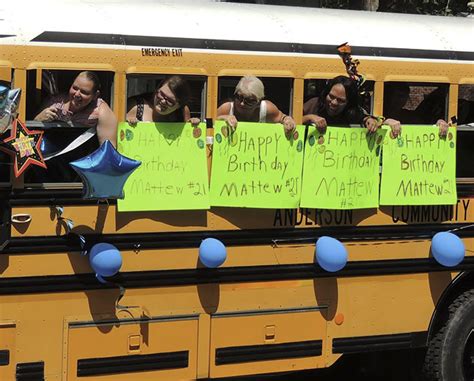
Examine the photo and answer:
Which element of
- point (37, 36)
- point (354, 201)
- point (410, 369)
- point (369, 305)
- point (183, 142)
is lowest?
point (410, 369)

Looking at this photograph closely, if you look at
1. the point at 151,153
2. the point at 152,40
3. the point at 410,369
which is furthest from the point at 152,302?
the point at 410,369

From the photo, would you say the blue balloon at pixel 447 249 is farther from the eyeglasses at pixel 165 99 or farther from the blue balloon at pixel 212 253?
the eyeglasses at pixel 165 99

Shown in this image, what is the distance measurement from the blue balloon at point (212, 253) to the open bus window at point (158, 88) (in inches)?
27.8

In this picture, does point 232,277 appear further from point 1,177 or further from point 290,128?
point 1,177

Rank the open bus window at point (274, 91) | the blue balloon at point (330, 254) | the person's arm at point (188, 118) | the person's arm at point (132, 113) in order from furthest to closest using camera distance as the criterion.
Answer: the blue balloon at point (330, 254) < the open bus window at point (274, 91) < the person's arm at point (188, 118) < the person's arm at point (132, 113)

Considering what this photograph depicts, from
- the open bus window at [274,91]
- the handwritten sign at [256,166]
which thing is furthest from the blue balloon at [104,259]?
the open bus window at [274,91]

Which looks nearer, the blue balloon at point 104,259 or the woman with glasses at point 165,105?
the blue balloon at point 104,259

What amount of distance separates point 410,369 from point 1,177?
314 centimetres

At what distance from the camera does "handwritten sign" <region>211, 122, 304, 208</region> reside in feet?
14.8

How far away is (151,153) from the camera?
4371mm

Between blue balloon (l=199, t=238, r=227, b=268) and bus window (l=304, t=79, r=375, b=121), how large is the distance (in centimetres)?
104

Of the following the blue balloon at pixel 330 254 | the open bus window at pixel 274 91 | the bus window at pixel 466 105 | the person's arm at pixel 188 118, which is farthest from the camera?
the bus window at pixel 466 105

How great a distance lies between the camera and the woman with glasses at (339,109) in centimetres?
471

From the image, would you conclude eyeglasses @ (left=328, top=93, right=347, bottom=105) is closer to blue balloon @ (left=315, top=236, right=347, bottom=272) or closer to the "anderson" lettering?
blue balloon @ (left=315, top=236, right=347, bottom=272)
